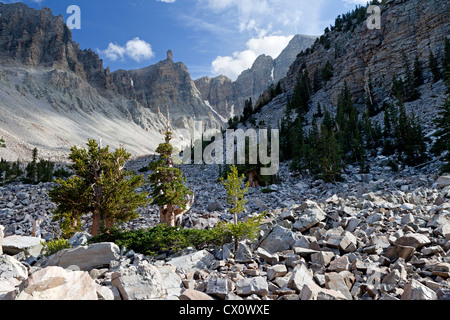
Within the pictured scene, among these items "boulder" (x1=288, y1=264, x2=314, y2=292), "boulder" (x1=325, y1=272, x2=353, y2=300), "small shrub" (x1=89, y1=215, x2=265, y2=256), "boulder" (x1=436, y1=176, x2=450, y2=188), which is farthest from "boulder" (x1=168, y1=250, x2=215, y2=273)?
"boulder" (x1=436, y1=176, x2=450, y2=188)

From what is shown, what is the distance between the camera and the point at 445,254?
594cm

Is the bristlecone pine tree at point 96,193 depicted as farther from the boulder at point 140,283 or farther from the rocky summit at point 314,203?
the boulder at point 140,283

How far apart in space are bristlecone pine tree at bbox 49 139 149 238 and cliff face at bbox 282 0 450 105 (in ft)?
195

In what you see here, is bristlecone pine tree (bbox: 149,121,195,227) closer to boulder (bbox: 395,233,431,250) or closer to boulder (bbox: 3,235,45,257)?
boulder (bbox: 3,235,45,257)

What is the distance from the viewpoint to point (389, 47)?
60.2 metres

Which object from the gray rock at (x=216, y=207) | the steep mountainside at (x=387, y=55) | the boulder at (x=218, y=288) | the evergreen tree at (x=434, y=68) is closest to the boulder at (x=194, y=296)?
the boulder at (x=218, y=288)

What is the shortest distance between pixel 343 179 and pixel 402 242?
69.3 feet

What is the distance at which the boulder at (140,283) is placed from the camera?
4.87 meters

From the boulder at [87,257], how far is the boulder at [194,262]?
2.22m

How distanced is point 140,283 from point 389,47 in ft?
250

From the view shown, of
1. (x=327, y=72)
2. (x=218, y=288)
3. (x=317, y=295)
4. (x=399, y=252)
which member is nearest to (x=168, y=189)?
(x=218, y=288)
